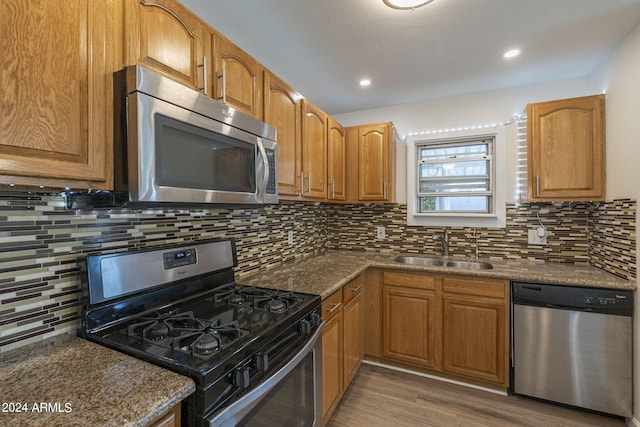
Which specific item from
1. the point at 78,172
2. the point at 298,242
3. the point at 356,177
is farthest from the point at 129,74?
the point at 356,177

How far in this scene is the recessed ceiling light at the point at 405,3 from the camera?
149 centimetres

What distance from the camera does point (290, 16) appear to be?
1.63 meters

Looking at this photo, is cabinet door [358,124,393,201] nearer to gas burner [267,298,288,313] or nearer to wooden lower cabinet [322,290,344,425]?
wooden lower cabinet [322,290,344,425]

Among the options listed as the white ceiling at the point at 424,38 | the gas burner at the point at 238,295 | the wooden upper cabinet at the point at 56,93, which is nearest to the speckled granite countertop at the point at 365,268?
the gas burner at the point at 238,295

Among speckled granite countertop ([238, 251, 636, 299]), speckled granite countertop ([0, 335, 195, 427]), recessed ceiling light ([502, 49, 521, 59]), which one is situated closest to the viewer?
speckled granite countertop ([0, 335, 195, 427])

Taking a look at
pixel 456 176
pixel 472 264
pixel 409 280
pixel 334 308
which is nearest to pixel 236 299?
pixel 334 308

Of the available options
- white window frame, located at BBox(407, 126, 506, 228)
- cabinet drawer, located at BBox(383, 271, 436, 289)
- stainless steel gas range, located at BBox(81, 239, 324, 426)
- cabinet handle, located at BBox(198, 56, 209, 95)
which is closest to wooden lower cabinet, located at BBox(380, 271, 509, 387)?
cabinet drawer, located at BBox(383, 271, 436, 289)

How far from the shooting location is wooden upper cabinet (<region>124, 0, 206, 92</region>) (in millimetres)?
1014

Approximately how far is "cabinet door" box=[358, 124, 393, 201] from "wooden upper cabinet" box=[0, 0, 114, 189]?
2.20m

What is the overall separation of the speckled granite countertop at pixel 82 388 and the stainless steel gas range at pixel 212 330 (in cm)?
6

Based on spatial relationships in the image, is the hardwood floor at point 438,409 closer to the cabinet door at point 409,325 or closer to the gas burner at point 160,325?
the cabinet door at point 409,325

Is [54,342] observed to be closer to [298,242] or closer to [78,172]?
[78,172]

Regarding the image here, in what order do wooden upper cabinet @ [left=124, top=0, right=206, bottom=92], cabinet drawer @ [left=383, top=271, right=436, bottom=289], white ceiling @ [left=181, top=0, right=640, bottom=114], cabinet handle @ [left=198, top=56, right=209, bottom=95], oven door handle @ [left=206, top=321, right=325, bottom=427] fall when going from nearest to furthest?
1. oven door handle @ [left=206, top=321, right=325, bottom=427]
2. wooden upper cabinet @ [left=124, top=0, right=206, bottom=92]
3. cabinet handle @ [left=198, top=56, right=209, bottom=95]
4. white ceiling @ [left=181, top=0, right=640, bottom=114]
5. cabinet drawer @ [left=383, top=271, right=436, bottom=289]

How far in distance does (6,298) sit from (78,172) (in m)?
0.54
